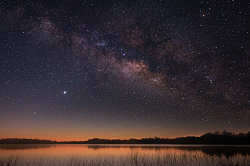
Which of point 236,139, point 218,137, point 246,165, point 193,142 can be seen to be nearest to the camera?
point 246,165

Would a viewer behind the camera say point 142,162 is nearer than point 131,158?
Yes

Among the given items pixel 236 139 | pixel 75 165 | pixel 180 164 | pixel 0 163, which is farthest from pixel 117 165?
pixel 236 139

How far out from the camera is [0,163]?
12.9 meters

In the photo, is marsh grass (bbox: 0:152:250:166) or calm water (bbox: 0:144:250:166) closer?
marsh grass (bbox: 0:152:250:166)

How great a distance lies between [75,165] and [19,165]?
15.2ft

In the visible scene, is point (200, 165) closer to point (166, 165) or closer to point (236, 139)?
point (166, 165)

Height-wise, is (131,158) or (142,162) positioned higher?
(142,162)

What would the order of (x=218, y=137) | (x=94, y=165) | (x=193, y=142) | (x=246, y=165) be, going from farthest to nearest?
(x=193, y=142) → (x=218, y=137) → (x=94, y=165) → (x=246, y=165)

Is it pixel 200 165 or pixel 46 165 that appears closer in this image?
pixel 200 165

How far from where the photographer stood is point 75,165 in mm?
14711

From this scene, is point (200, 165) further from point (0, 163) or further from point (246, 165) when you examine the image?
point (0, 163)

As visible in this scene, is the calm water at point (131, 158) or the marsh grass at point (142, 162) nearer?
the marsh grass at point (142, 162)

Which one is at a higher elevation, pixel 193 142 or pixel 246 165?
pixel 246 165

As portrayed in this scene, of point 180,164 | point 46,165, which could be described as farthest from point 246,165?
point 46,165
